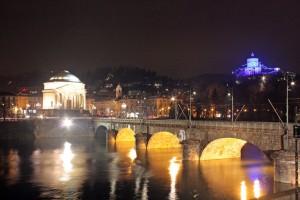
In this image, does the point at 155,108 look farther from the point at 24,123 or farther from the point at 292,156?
the point at 292,156

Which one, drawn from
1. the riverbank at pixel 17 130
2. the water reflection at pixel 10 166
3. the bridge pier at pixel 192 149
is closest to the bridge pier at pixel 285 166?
the bridge pier at pixel 192 149

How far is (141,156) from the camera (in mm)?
65625

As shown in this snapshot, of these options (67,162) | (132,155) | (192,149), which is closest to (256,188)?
(192,149)

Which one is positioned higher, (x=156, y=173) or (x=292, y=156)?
(x=292, y=156)

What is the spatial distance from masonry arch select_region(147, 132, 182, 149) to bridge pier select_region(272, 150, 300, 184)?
117 ft

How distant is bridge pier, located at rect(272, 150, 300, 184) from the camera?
35562 mm

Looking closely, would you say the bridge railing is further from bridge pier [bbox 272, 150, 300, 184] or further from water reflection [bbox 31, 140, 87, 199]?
water reflection [bbox 31, 140, 87, 199]

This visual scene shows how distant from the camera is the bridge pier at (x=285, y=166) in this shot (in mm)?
35562

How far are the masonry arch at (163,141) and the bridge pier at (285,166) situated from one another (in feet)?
117

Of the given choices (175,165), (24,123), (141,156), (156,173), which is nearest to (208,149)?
(175,165)

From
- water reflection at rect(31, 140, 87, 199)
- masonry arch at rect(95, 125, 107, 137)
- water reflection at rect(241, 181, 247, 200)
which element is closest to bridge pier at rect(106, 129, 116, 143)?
water reflection at rect(31, 140, 87, 199)

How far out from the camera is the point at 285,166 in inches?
1421

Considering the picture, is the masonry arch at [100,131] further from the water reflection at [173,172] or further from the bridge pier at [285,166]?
the bridge pier at [285,166]

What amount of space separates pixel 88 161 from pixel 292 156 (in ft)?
109
